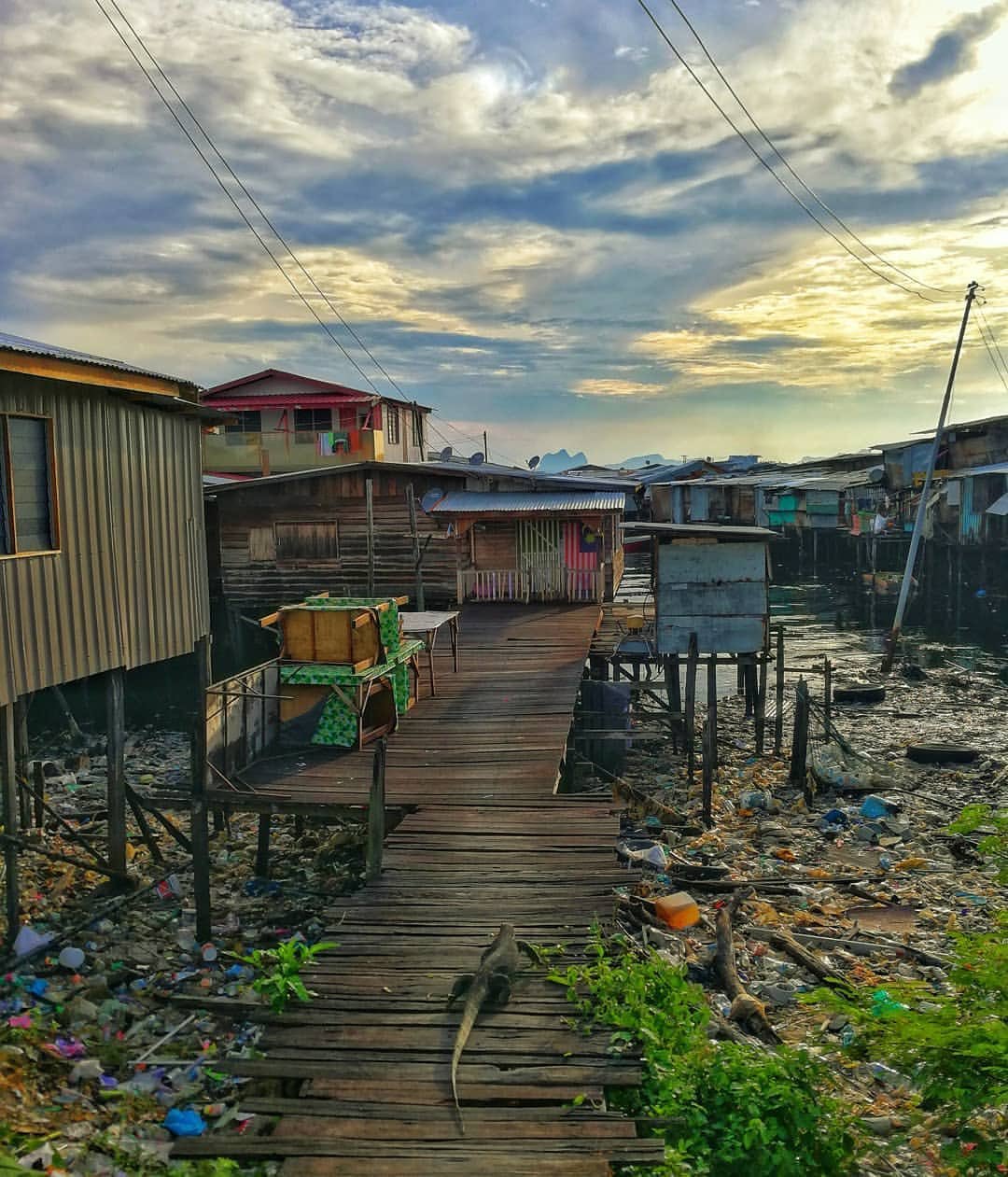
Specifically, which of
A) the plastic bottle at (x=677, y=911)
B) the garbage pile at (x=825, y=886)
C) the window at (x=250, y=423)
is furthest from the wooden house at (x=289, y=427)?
the plastic bottle at (x=677, y=911)

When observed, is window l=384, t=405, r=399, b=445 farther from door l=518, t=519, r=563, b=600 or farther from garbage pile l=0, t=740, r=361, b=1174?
garbage pile l=0, t=740, r=361, b=1174

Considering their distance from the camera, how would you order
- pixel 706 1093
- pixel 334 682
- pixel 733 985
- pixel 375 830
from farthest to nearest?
pixel 334 682 → pixel 733 985 → pixel 375 830 → pixel 706 1093

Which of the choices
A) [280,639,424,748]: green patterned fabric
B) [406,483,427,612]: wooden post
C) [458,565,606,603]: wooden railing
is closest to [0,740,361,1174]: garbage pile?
[280,639,424,748]: green patterned fabric

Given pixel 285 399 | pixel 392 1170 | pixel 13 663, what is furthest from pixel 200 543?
pixel 285 399

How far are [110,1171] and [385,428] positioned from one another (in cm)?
3115

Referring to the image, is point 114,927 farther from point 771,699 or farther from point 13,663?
point 771,699

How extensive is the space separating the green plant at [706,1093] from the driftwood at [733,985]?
5.59 feet

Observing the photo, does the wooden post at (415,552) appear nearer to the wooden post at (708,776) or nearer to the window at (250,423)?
the wooden post at (708,776)

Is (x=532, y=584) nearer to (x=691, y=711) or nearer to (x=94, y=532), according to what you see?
(x=691, y=711)

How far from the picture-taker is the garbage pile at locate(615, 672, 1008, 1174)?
8195mm

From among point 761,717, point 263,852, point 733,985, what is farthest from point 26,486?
point 761,717

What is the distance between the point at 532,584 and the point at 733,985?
1680 cm

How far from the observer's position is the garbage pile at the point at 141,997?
652cm

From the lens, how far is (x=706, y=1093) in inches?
244
